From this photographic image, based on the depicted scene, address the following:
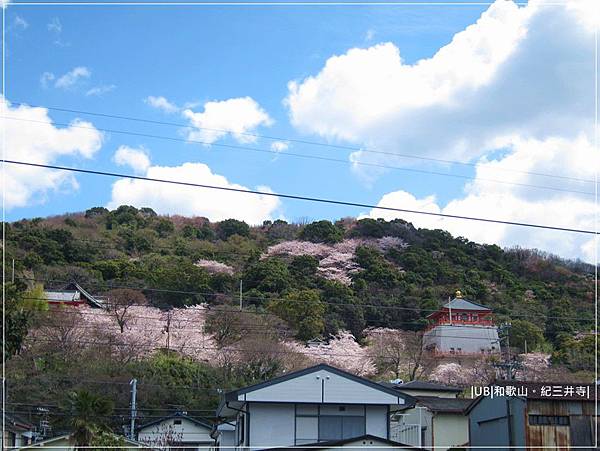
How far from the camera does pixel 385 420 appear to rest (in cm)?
2070

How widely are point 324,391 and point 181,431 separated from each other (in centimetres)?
1384

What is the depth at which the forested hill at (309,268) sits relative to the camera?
6300cm

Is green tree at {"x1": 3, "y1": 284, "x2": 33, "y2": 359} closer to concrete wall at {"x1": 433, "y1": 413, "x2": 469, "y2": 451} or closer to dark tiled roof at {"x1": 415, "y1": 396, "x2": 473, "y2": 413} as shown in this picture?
dark tiled roof at {"x1": 415, "y1": 396, "x2": 473, "y2": 413}

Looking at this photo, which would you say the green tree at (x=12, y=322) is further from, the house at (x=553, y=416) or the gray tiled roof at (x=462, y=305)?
the gray tiled roof at (x=462, y=305)

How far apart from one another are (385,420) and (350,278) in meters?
56.9

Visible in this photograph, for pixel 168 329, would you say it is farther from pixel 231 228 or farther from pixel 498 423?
pixel 498 423

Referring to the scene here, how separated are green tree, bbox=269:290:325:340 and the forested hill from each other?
3.6 inches

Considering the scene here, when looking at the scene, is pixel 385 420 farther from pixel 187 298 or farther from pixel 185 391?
pixel 187 298

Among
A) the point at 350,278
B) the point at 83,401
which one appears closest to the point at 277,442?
the point at 83,401

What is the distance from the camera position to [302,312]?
5672 cm

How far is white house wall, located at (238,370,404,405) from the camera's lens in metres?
20.1

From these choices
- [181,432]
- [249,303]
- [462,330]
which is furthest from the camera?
[249,303]

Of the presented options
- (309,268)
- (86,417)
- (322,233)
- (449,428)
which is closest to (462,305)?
(309,268)

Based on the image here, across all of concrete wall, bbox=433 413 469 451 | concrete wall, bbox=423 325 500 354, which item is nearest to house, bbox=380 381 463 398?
concrete wall, bbox=433 413 469 451
